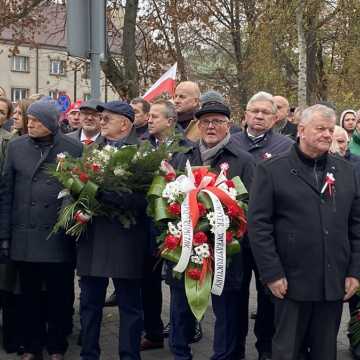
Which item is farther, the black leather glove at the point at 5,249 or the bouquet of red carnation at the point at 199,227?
the black leather glove at the point at 5,249

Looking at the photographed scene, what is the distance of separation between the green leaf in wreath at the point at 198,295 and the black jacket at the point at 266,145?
1393 mm

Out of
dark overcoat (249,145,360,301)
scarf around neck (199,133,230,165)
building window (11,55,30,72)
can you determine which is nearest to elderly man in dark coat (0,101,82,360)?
scarf around neck (199,133,230,165)

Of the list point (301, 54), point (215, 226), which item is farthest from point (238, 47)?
point (215, 226)

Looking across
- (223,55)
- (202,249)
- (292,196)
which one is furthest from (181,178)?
(223,55)

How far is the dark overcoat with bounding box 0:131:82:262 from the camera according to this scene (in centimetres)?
498

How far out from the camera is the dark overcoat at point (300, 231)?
410 centimetres

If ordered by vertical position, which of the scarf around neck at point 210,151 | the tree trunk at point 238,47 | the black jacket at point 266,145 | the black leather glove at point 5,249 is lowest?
the black leather glove at point 5,249

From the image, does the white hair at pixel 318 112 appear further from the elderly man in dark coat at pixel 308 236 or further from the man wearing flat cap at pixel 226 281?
the man wearing flat cap at pixel 226 281

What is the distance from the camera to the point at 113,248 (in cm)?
477

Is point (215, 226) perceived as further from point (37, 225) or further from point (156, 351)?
point (156, 351)

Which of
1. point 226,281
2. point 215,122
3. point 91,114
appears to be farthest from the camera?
point 91,114

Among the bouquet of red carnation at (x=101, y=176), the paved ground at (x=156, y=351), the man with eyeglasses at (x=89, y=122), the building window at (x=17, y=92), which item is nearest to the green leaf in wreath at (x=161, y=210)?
the bouquet of red carnation at (x=101, y=176)

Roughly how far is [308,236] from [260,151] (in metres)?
1.46

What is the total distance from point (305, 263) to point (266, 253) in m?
0.25
